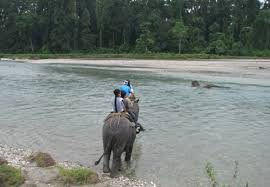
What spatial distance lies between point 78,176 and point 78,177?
23mm

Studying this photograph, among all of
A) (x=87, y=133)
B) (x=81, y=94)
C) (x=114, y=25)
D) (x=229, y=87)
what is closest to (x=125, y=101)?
(x=87, y=133)

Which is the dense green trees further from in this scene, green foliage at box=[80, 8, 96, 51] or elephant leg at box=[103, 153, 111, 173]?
elephant leg at box=[103, 153, 111, 173]

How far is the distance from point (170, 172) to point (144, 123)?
7.45 metres

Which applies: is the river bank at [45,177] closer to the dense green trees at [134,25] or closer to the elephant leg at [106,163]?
the elephant leg at [106,163]

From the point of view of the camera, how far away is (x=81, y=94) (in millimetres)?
30281

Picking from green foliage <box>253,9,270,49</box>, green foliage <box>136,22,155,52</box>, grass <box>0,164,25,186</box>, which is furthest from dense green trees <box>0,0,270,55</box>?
grass <box>0,164,25,186</box>

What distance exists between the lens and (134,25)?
104 meters

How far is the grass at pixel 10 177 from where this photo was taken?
30.5 feet

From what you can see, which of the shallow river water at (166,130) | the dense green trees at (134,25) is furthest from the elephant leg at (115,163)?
the dense green trees at (134,25)

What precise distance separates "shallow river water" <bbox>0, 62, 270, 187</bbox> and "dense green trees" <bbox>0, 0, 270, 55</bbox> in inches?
2493

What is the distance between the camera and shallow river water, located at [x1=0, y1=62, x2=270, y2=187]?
40.1ft

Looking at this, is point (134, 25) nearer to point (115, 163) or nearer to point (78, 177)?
point (115, 163)

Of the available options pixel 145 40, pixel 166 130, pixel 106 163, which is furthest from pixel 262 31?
pixel 106 163

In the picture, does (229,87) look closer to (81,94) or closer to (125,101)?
(81,94)
